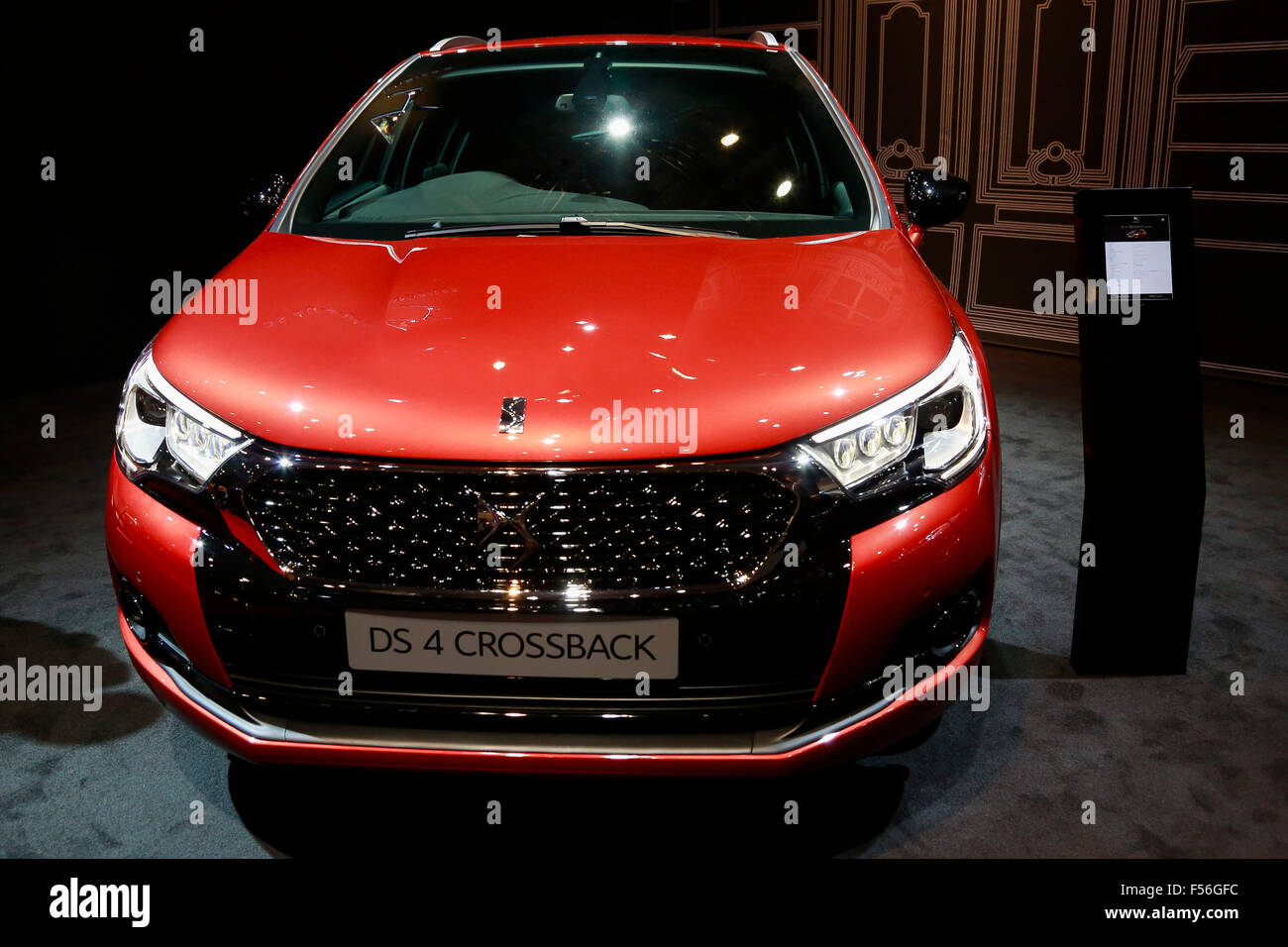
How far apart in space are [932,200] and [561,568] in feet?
4.73

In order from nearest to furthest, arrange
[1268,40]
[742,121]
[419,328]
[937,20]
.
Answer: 1. [419,328]
2. [742,121]
3. [1268,40]
4. [937,20]

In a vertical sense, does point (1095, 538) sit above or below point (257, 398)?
below

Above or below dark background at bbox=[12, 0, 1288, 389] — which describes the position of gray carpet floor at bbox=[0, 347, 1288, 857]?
below

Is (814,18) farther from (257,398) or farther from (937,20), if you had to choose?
(257,398)

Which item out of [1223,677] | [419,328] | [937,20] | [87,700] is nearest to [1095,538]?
[1223,677]

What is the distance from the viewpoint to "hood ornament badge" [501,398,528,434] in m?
1.31

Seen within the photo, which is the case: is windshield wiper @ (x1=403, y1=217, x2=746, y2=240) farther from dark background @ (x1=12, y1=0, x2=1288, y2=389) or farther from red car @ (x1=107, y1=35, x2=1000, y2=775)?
dark background @ (x1=12, y1=0, x2=1288, y2=389)

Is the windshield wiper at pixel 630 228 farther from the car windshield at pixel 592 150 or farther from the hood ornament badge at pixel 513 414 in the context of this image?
the hood ornament badge at pixel 513 414

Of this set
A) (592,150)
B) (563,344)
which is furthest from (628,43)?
(563,344)

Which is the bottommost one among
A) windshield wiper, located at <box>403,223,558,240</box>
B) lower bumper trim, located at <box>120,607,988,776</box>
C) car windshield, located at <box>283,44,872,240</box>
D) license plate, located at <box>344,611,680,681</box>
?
lower bumper trim, located at <box>120,607,988,776</box>

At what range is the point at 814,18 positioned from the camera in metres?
6.84

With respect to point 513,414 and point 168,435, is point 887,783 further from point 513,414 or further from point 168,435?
point 168,435

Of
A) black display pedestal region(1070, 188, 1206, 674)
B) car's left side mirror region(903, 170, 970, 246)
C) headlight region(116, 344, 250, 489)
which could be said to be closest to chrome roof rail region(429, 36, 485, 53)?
car's left side mirror region(903, 170, 970, 246)
